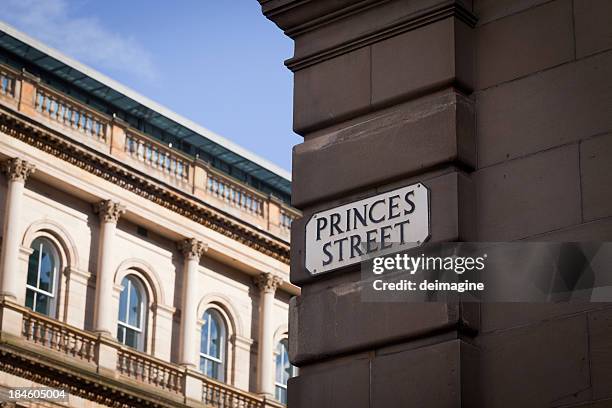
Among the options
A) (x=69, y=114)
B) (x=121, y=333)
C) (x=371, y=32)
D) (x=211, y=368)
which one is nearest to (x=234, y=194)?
(x=211, y=368)

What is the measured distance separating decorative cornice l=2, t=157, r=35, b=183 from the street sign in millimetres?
29360

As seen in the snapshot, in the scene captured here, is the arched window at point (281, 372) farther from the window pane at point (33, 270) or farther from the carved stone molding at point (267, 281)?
the window pane at point (33, 270)

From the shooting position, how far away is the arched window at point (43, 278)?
37.1 meters

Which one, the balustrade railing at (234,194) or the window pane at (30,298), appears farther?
the balustrade railing at (234,194)

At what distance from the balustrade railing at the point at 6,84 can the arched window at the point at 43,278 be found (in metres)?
3.46

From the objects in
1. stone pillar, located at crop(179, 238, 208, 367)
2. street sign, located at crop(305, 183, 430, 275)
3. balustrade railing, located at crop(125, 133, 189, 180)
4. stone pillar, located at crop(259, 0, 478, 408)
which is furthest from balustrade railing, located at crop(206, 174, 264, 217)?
street sign, located at crop(305, 183, 430, 275)

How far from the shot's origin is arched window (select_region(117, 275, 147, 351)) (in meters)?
39.8

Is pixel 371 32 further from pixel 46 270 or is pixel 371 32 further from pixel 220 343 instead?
pixel 220 343

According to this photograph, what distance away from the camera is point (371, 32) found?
27.7 feet

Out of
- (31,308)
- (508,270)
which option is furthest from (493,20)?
(31,308)

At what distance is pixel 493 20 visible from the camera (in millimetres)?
8141

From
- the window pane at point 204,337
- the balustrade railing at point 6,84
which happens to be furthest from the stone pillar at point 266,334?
the balustrade railing at point 6,84

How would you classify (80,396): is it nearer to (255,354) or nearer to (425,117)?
(255,354)

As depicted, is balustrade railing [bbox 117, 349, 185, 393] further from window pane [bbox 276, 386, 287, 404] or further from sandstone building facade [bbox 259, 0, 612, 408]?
sandstone building facade [bbox 259, 0, 612, 408]
